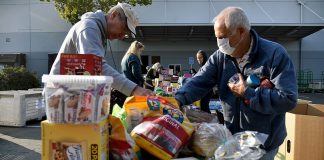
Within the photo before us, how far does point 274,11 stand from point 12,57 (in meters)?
19.0

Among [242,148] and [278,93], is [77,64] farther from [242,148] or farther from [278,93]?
[278,93]

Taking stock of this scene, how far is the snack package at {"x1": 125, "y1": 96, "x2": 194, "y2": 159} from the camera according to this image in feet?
6.40

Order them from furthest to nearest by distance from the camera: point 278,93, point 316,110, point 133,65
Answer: point 133,65, point 316,110, point 278,93

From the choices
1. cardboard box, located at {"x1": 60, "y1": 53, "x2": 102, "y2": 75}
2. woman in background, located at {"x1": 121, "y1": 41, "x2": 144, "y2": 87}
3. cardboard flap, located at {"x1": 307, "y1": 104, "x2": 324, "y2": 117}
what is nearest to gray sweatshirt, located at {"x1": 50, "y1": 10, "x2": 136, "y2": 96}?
cardboard box, located at {"x1": 60, "y1": 53, "x2": 102, "y2": 75}

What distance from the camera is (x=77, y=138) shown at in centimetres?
177

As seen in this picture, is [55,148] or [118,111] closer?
[55,148]

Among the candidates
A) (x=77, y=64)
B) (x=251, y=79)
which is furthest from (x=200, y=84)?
(x=77, y=64)

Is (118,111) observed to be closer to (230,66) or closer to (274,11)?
(230,66)

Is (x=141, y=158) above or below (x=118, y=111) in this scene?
A: below

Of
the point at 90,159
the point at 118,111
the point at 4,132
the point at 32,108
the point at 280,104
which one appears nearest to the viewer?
the point at 90,159

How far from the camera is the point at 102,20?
2650mm

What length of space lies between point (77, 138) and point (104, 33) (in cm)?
109

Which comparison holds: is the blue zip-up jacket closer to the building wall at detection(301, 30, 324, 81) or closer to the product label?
the product label

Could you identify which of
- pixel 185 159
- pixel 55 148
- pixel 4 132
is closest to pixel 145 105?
pixel 185 159
